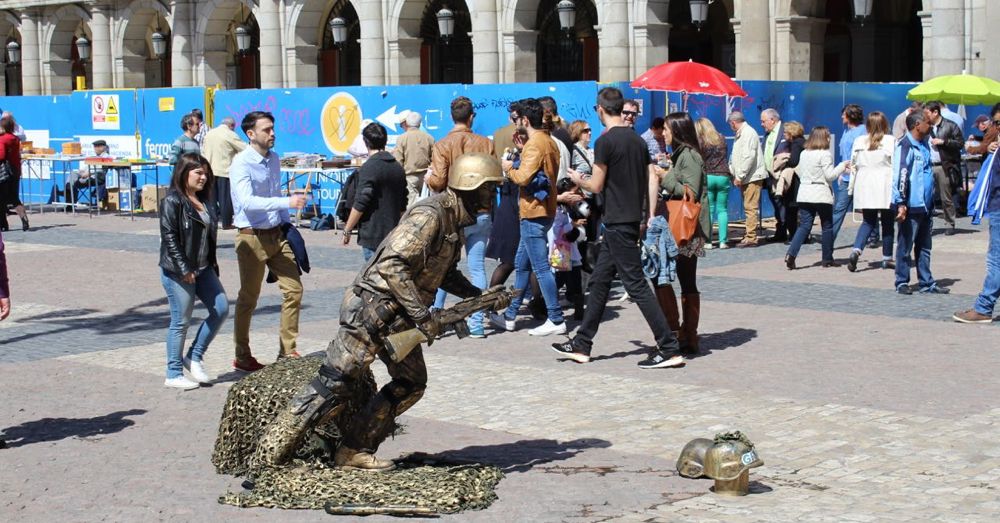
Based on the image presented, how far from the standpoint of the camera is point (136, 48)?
38031mm

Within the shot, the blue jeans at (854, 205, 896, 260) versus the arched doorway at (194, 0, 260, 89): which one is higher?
the arched doorway at (194, 0, 260, 89)

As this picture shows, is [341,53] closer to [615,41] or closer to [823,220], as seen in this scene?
[615,41]

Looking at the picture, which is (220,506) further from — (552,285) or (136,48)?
(136,48)

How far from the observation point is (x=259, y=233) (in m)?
9.81

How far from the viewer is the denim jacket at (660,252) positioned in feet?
33.4

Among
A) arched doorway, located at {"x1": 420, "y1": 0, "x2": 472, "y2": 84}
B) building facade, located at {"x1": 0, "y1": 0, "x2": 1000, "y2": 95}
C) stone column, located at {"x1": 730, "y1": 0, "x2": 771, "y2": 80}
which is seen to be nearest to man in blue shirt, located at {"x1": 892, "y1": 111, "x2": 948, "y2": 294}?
building facade, located at {"x1": 0, "y1": 0, "x2": 1000, "y2": 95}

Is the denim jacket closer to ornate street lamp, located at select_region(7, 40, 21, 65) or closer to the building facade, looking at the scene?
the building facade

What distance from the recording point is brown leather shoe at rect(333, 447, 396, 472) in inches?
266

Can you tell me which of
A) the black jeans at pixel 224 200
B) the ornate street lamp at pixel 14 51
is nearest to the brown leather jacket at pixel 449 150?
the black jeans at pixel 224 200

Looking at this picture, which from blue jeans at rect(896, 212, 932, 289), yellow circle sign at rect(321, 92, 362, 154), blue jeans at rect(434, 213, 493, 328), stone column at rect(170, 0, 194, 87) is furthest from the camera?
stone column at rect(170, 0, 194, 87)

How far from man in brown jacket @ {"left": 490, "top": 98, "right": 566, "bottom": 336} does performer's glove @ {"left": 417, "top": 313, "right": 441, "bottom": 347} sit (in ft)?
14.8

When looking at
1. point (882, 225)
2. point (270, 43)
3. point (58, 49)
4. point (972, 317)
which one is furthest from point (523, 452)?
point (58, 49)

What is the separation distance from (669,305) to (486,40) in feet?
62.3

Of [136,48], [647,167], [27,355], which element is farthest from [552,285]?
A: [136,48]
